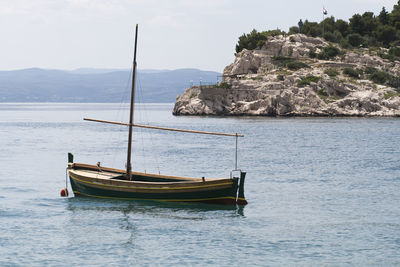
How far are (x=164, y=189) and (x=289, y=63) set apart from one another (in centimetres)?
11619

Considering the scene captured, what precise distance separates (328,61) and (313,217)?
12097 centimetres

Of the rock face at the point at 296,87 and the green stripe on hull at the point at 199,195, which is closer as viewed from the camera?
the green stripe on hull at the point at 199,195

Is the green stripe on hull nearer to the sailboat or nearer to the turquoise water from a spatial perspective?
the sailboat

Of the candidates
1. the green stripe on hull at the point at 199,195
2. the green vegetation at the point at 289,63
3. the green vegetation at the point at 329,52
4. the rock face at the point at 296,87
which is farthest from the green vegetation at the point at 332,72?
the green stripe on hull at the point at 199,195

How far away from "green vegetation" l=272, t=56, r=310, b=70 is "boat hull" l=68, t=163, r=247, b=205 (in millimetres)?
111987

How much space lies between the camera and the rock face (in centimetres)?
12731

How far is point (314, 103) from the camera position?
422 ft

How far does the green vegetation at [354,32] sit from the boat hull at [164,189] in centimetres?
12549

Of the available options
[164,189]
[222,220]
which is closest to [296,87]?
[164,189]

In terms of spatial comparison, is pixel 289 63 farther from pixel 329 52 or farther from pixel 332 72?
pixel 329 52

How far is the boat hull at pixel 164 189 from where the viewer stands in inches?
1236

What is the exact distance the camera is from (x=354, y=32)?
171250 mm

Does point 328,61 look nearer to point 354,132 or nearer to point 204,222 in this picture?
point 354,132

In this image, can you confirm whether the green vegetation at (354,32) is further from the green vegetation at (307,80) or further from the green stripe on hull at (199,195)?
the green stripe on hull at (199,195)
